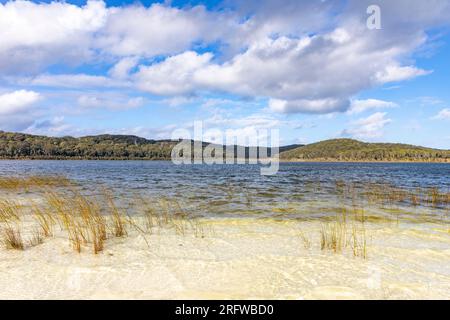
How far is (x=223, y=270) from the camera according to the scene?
6.07m

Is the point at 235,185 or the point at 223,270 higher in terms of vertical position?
the point at 223,270

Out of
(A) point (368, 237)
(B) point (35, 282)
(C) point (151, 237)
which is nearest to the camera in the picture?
(B) point (35, 282)

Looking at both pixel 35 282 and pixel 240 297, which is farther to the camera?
pixel 35 282

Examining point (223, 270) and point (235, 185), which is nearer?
point (223, 270)

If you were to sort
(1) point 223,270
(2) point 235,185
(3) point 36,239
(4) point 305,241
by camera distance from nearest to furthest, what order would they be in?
(1) point 223,270 < (3) point 36,239 < (4) point 305,241 < (2) point 235,185

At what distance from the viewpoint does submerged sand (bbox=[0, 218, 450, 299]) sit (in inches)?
197

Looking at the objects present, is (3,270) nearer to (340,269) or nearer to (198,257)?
(198,257)

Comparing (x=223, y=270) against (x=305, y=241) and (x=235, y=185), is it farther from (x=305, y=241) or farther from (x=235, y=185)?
(x=235, y=185)

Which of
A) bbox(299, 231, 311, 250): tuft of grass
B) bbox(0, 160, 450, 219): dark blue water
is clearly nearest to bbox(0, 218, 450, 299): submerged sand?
bbox(299, 231, 311, 250): tuft of grass

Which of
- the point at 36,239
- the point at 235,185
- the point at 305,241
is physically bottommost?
the point at 235,185

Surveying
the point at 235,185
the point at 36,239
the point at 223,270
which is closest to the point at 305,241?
the point at 223,270

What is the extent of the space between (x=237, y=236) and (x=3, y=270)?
5.93m
